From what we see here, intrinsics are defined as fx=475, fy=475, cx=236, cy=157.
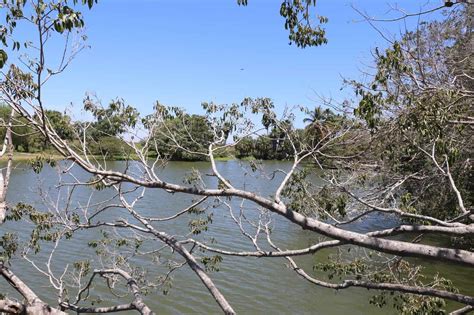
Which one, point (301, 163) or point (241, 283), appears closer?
point (301, 163)

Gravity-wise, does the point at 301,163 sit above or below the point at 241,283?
above

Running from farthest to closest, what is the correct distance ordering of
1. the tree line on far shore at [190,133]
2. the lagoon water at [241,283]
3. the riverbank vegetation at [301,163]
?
the lagoon water at [241,283] → the tree line on far shore at [190,133] → the riverbank vegetation at [301,163]

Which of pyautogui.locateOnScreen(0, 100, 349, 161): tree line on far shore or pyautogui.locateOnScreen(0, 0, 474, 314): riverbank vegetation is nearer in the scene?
pyautogui.locateOnScreen(0, 0, 474, 314): riverbank vegetation

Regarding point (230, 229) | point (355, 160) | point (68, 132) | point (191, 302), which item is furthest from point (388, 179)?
point (230, 229)

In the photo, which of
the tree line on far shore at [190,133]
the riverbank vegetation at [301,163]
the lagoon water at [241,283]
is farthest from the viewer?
the lagoon water at [241,283]

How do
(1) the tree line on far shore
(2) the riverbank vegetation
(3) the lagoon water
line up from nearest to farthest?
(2) the riverbank vegetation
(1) the tree line on far shore
(3) the lagoon water

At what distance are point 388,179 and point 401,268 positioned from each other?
3630mm

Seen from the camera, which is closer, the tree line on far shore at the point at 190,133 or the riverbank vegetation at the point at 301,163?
the riverbank vegetation at the point at 301,163

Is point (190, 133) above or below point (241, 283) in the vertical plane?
above

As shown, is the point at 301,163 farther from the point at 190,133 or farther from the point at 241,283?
the point at 241,283

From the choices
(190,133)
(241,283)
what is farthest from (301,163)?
(241,283)

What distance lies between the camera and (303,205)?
9016 mm

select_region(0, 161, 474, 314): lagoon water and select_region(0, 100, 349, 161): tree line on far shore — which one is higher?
select_region(0, 100, 349, 161): tree line on far shore

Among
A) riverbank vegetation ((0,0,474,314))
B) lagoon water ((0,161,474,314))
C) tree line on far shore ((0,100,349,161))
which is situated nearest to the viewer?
riverbank vegetation ((0,0,474,314))
